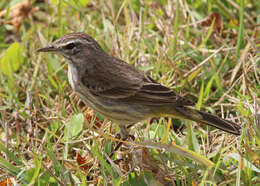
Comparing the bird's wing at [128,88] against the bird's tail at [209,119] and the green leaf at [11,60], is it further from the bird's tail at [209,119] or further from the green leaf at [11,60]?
the green leaf at [11,60]

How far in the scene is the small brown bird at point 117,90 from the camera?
177 inches

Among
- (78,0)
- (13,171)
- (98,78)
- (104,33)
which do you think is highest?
(78,0)

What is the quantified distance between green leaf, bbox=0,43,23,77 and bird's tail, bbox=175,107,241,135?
238 centimetres

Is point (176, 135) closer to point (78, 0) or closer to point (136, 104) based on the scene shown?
point (136, 104)

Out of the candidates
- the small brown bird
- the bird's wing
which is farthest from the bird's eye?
the bird's wing

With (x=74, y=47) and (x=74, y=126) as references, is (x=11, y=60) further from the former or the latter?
(x=74, y=126)

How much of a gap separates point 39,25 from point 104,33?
1.27 meters

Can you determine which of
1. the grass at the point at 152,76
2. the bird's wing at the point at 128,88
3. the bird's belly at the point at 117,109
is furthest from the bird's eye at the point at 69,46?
the grass at the point at 152,76

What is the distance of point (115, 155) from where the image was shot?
4.54 m

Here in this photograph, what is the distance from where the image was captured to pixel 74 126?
4.66 metres

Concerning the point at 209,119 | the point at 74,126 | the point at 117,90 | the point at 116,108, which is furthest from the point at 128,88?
the point at 209,119

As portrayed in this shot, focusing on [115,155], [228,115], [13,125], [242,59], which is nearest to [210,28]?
[242,59]

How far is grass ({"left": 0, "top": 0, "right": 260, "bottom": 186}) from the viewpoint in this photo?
4.06 m

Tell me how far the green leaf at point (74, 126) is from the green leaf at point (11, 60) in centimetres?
142
